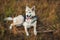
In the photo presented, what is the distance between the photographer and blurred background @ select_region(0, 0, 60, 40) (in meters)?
2.78

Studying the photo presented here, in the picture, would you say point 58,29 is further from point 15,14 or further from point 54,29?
point 15,14

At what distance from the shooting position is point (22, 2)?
10.5ft

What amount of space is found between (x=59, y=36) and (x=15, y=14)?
0.78 metres

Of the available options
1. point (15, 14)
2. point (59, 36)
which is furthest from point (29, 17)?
point (59, 36)

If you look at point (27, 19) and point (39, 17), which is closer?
point (27, 19)

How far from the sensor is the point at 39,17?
119 inches

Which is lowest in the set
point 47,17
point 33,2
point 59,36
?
point 59,36

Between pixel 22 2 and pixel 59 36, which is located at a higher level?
pixel 22 2

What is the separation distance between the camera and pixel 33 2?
3182 mm

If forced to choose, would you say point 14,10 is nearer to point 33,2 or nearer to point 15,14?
point 15,14

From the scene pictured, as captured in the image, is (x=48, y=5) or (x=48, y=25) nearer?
(x=48, y=25)

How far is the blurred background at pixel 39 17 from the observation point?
2783 mm

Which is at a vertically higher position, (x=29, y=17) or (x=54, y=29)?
(x=29, y=17)

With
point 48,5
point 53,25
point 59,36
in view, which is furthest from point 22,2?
point 59,36
